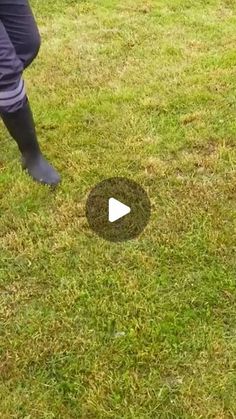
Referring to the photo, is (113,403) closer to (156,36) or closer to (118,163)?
(118,163)

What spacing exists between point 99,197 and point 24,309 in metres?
0.93

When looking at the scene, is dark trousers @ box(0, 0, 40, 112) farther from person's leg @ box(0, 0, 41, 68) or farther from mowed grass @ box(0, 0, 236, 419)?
mowed grass @ box(0, 0, 236, 419)

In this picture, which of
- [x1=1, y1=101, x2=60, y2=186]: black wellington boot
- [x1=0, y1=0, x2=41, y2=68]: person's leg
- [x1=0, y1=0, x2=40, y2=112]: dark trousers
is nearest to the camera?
[x1=0, y1=0, x2=40, y2=112]: dark trousers

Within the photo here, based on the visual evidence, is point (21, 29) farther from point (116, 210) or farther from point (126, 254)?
point (126, 254)

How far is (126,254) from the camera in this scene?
9.88 feet

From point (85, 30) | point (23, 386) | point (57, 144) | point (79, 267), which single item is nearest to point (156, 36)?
point (85, 30)

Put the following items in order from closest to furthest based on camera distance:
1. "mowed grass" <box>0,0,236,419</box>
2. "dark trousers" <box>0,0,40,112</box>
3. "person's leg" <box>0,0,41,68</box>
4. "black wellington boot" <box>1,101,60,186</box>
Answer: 1. "mowed grass" <box>0,0,236,419</box>
2. "dark trousers" <box>0,0,40,112</box>
3. "person's leg" <box>0,0,41,68</box>
4. "black wellington boot" <box>1,101,60,186</box>

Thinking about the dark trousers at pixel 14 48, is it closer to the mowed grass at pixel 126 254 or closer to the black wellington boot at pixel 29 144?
the black wellington boot at pixel 29 144

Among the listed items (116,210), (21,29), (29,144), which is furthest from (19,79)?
(116,210)

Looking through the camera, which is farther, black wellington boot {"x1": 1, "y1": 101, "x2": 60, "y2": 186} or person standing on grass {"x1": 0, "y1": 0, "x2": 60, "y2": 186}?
black wellington boot {"x1": 1, "y1": 101, "x2": 60, "y2": 186}

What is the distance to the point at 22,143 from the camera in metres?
3.53
